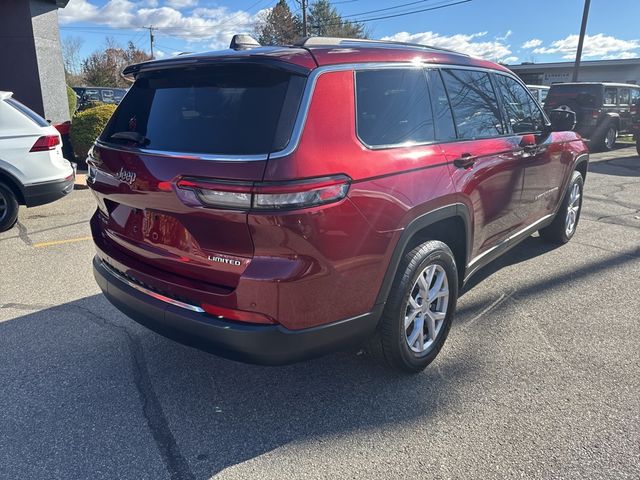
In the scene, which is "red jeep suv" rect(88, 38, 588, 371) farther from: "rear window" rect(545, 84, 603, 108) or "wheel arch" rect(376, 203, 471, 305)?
"rear window" rect(545, 84, 603, 108)

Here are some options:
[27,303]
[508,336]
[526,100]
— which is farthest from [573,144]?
[27,303]

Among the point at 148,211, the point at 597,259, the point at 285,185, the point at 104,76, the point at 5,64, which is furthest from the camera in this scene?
the point at 104,76

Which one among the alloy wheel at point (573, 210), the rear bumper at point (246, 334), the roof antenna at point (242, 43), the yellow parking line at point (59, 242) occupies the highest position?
the roof antenna at point (242, 43)

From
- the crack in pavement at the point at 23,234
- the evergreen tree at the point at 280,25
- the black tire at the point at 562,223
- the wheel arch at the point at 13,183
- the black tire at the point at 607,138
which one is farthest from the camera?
the evergreen tree at the point at 280,25

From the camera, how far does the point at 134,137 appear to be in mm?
2748

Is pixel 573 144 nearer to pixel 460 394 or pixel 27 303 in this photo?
pixel 460 394

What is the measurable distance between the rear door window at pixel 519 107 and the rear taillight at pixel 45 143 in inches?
208

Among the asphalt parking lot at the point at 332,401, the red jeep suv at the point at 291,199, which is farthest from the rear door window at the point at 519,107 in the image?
the asphalt parking lot at the point at 332,401

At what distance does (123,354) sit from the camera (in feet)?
10.9

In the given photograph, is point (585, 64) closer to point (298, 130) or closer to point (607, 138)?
point (607, 138)

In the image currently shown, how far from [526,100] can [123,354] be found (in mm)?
3999

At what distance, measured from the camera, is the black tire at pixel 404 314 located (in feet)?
9.07

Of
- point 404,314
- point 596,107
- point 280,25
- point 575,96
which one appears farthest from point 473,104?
point 280,25

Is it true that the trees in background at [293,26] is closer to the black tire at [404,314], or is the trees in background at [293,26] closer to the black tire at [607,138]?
the black tire at [607,138]
